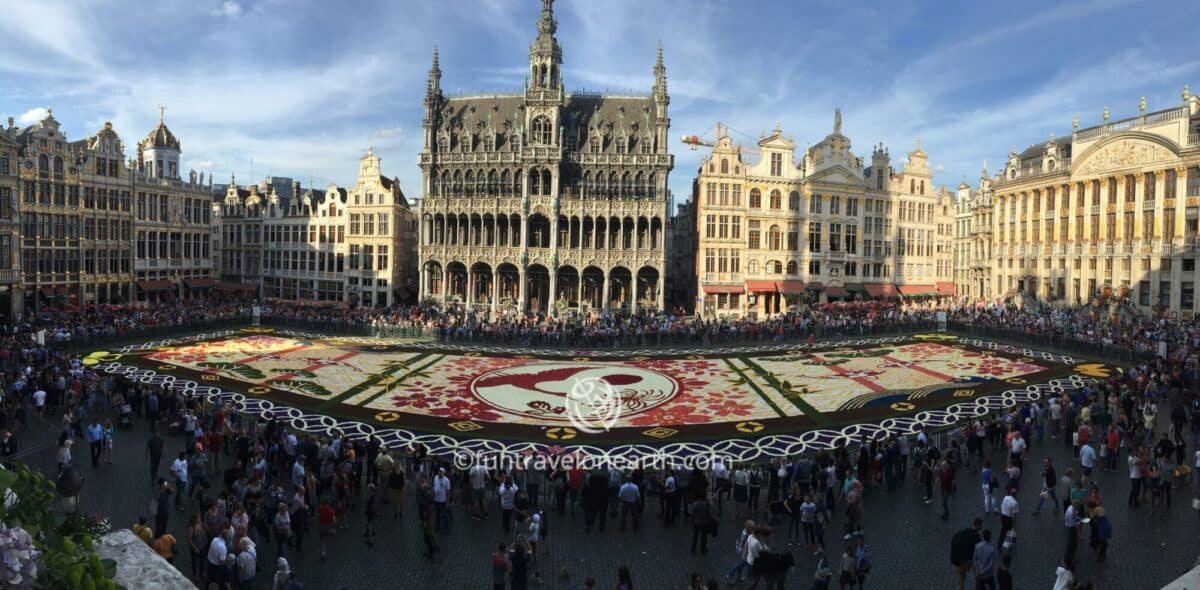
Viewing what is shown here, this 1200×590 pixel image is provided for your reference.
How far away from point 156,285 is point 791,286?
57923mm

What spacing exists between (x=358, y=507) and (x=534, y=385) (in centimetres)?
1511

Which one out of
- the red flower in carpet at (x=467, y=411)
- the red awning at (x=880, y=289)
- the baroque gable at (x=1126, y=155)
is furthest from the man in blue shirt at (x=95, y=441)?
the baroque gable at (x=1126, y=155)

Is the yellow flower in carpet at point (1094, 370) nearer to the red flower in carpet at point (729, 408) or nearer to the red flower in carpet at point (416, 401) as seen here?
the red flower in carpet at point (729, 408)

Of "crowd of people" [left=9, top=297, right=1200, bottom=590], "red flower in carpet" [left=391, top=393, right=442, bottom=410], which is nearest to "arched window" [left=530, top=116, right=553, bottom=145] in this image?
"red flower in carpet" [left=391, top=393, right=442, bottom=410]

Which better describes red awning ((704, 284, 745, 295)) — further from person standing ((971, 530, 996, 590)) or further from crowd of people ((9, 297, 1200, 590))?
person standing ((971, 530, 996, 590))

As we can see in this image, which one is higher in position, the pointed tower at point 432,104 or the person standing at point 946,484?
the pointed tower at point 432,104

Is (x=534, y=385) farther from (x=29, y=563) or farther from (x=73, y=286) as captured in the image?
(x=73, y=286)

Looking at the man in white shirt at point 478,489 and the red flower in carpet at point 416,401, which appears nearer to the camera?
the man in white shirt at point 478,489

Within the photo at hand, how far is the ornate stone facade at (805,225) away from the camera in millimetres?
63375

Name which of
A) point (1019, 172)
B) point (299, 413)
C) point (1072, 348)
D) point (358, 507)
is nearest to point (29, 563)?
point (358, 507)

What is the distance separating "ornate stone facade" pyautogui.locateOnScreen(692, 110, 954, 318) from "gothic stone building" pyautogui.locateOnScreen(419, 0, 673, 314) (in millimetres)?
5040

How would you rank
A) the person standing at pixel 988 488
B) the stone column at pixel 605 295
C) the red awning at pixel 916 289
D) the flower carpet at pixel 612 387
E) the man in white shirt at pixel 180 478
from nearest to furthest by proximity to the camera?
the person standing at pixel 988 488 → the man in white shirt at pixel 180 478 → the flower carpet at pixel 612 387 → the stone column at pixel 605 295 → the red awning at pixel 916 289

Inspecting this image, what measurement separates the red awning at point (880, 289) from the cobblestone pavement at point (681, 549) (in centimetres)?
4942

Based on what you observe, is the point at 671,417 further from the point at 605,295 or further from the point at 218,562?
the point at 605,295
